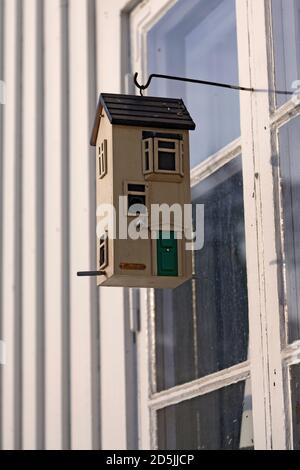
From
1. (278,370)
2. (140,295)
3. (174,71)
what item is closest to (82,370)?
(140,295)

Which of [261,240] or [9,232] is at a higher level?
[9,232]

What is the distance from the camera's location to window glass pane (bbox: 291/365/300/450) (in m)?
2.88

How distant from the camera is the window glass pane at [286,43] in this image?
3.06m

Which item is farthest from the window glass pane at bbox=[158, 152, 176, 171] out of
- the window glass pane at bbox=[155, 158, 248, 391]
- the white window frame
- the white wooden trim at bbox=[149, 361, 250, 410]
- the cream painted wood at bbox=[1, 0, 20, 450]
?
the cream painted wood at bbox=[1, 0, 20, 450]

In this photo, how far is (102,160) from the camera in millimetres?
2873

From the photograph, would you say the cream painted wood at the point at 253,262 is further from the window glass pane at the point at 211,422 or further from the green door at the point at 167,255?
the green door at the point at 167,255

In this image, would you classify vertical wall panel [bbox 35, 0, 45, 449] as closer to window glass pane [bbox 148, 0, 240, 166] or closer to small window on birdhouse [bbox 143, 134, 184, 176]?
window glass pane [bbox 148, 0, 240, 166]

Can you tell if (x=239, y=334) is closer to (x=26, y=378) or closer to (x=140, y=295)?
(x=140, y=295)

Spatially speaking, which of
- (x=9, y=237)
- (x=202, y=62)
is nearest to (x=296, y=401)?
(x=202, y=62)

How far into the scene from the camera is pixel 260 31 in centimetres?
319

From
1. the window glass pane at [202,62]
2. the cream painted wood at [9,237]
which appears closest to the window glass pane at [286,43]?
the window glass pane at [202,62]

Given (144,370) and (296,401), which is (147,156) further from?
(144,370)

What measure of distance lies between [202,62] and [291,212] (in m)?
0.82

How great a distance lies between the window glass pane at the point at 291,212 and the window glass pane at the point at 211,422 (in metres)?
0.30
